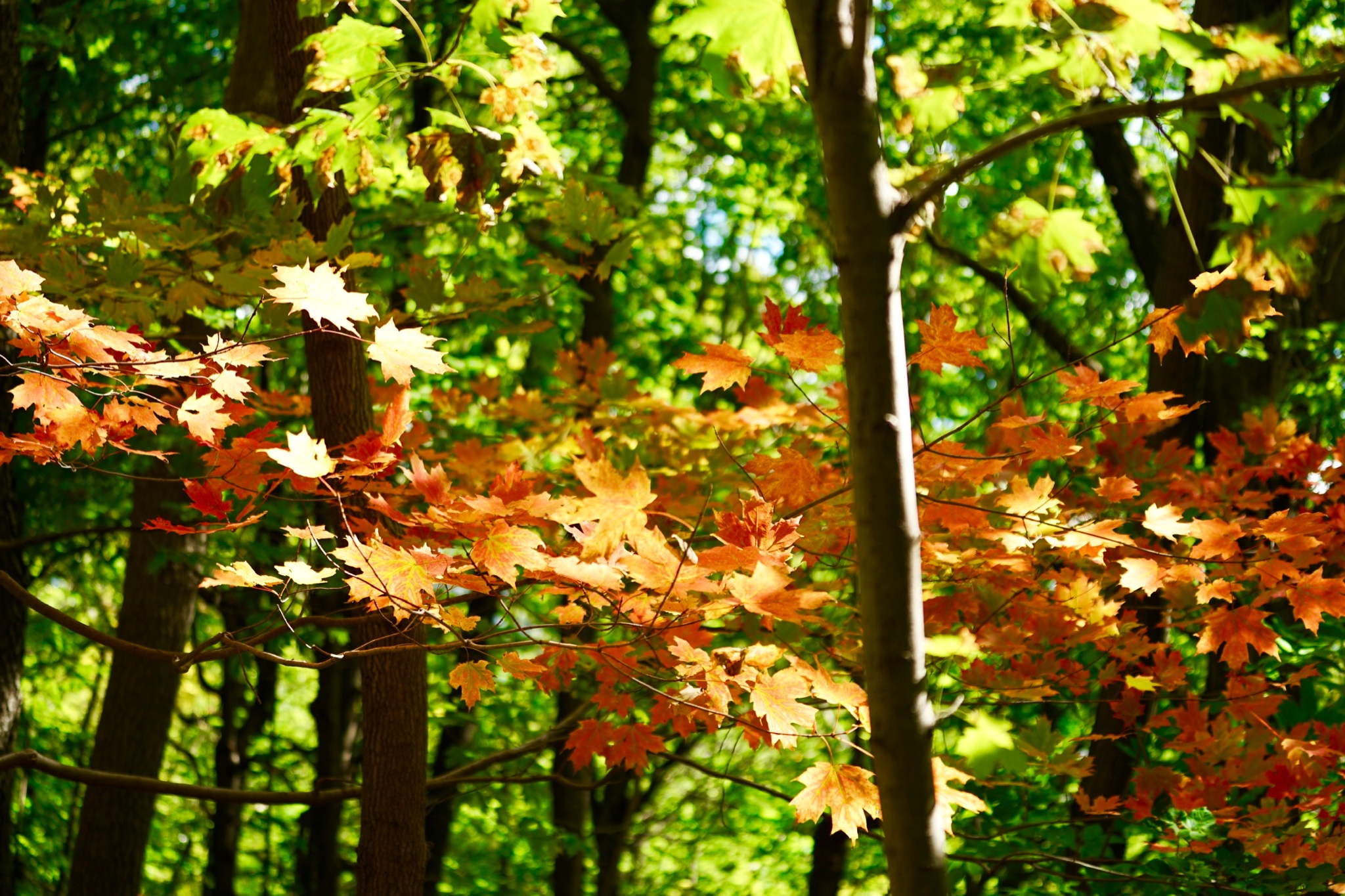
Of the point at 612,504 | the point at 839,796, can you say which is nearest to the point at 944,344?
the point at 612,504

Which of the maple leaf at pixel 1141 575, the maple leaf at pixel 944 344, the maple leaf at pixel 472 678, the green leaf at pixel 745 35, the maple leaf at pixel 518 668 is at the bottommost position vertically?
the maple leaf at pixel 472 678

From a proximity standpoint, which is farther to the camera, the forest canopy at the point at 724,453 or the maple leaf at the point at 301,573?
the maple leaf at the point at 301,573

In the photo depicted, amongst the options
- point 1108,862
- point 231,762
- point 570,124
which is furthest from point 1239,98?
point 231,762

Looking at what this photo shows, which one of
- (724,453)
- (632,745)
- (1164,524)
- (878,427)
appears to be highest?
(724,453)

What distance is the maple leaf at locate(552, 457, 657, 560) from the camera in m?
2.14

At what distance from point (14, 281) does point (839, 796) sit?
192 centimetres

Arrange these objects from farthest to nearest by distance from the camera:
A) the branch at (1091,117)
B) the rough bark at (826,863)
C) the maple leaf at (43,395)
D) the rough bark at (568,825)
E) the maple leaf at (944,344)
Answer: the rough bark at (826,863)
the rough bark at (568,825)
the maple leaf at (944,344)
the maple leaf at (43,395)
the branch at (1091,117)

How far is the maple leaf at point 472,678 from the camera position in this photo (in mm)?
2293

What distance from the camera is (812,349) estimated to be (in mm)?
2246

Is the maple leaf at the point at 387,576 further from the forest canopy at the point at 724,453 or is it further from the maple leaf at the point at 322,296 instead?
the maple leaf at the point at 322,296

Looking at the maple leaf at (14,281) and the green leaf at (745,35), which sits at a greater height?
the green leaf at (745,35)

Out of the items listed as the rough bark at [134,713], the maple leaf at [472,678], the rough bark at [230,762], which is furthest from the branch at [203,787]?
the rough bark at [230,762]

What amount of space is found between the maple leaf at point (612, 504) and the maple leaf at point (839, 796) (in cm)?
61

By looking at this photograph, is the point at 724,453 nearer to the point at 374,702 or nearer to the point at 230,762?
the point at 374,702
